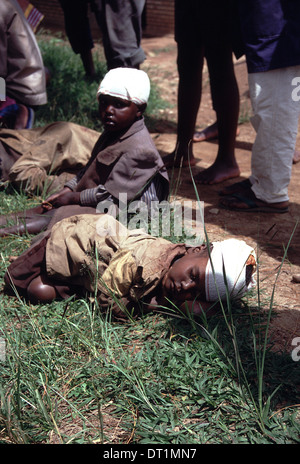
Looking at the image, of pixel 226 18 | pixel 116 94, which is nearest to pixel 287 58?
pixel 226 18

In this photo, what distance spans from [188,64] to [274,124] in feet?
3.32

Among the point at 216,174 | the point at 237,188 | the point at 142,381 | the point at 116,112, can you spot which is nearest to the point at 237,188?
the point at 237,188

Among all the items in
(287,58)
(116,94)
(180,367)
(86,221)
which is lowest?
(180,367)

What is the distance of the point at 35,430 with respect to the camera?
1625 millimetres

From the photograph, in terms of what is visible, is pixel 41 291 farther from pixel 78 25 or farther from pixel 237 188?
pixel 78 25

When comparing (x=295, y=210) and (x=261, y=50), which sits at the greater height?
(x=261, y=50)

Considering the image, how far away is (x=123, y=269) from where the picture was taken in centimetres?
217

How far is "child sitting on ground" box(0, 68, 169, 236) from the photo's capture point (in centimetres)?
284

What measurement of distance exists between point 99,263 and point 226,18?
6.36 feet

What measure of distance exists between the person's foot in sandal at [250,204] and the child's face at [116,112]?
828 mm

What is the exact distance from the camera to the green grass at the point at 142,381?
1612 millimetres

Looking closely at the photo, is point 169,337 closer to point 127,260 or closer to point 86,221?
point 127,260

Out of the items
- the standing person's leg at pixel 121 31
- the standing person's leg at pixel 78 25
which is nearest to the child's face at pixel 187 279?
the standing person's leg at pixel 121 31

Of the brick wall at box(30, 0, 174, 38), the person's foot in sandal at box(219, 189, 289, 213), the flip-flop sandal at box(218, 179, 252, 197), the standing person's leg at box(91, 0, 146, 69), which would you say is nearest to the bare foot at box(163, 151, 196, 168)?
the flip-flop sandal at box(218, 179, 252, 197)
